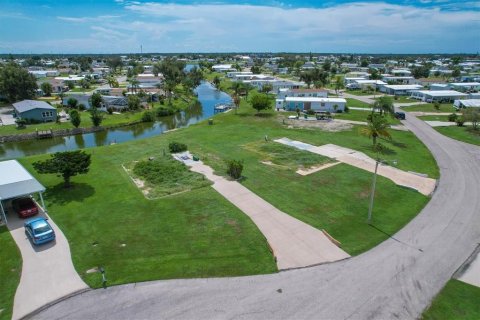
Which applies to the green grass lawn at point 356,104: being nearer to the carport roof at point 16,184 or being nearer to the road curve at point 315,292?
the road curve at point 315,292

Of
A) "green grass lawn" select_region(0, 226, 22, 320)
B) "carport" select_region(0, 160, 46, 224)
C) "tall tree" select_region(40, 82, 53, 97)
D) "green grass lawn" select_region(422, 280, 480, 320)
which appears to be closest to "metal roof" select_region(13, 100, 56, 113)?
"tall tree" select_region(40, 82, 53, 97)

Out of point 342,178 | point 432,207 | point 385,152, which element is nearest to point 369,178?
point 342,178

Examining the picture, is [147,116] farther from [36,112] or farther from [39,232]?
[39,232]

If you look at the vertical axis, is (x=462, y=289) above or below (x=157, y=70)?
below

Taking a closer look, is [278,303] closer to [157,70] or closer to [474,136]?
[474,136]

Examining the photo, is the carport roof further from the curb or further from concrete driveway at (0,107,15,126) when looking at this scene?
concrete driveway at (0,107,15,126)

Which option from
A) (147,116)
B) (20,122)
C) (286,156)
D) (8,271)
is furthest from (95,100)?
(8,271)
